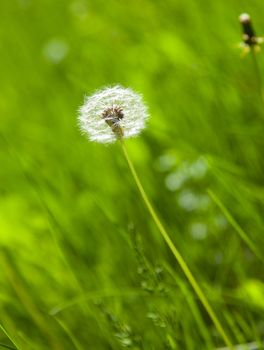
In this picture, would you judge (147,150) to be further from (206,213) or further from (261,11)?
(261,11)

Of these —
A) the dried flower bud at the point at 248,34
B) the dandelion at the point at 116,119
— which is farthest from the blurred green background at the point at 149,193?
the dried flower bud at the point at 248,34

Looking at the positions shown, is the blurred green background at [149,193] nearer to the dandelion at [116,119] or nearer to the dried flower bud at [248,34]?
the dandelion at [116,119]

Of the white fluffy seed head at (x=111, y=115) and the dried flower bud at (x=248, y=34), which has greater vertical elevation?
the dried flower bud at (x=248, y=34)

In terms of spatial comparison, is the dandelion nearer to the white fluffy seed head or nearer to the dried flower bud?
the white fluffy seed head

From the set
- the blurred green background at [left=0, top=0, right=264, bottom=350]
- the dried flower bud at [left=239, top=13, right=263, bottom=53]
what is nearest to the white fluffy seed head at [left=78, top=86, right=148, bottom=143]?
the blurred green background at [left=0, top=0, right=264, bottom=350]

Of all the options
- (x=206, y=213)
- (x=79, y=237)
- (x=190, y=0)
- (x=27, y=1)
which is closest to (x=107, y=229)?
(x=79, y=237)

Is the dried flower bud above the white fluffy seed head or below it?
above

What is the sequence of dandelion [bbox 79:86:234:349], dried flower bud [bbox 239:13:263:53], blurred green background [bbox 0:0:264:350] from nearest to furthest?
dandelion [bbox 79:86:234:349] < dried flower bud [bbox 239:13:263:53] < blurred green background [bbox 0:0:264:350]
